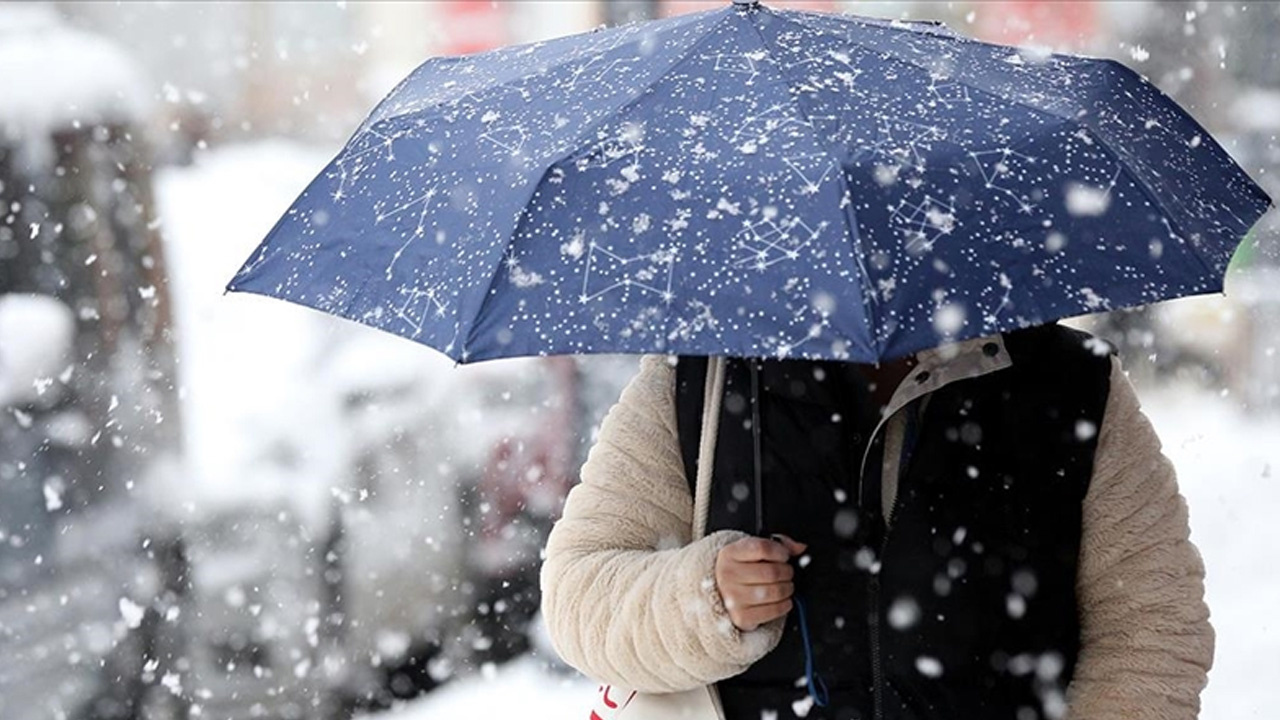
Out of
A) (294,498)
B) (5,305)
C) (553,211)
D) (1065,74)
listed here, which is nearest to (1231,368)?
(294,498)

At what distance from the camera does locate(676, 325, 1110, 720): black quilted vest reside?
75.5 inches

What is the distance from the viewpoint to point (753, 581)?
1850 mm

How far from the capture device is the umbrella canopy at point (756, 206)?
1595mm

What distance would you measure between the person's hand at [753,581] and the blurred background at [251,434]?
3416mm

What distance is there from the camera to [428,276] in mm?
1751

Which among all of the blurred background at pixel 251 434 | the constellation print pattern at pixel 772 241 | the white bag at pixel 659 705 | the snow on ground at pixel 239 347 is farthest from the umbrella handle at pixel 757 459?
the snow on ground at pixel 239 347

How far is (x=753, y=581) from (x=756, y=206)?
1.52 feet

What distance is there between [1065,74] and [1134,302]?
1.54ft

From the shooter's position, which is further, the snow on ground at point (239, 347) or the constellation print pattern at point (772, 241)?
the snow on ground at point (239, 347)

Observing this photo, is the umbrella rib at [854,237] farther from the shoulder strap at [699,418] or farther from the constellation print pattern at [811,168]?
the shoulder strap at [699,418]

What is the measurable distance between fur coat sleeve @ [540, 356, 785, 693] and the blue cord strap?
3 cm

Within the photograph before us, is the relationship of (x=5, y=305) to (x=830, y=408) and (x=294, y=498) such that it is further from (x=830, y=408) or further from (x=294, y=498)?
(x=830, y=408)

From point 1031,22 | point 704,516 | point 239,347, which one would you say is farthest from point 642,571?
point 1031,22

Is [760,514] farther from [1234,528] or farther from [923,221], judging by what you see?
[1234,528]
